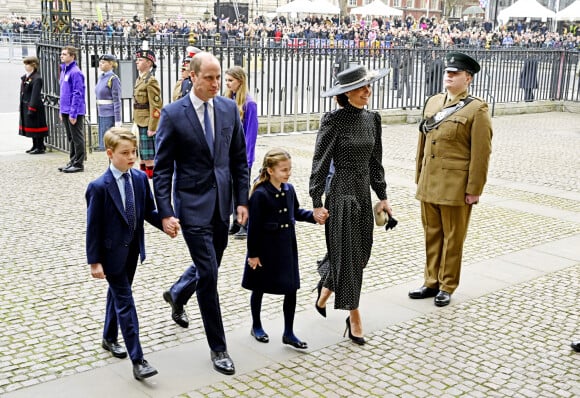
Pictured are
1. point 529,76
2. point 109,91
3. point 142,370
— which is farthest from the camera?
point 529,76

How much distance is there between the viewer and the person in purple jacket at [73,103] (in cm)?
1072

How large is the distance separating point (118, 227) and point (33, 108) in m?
8.55

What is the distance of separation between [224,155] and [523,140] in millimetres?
12075

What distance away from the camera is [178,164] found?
4.45 meters

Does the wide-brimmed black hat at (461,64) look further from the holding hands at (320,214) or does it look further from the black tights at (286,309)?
the black tights at (286,309)

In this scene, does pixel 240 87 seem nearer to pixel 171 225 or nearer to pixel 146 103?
pixel 146 103

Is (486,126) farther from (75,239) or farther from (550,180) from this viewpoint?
(550,180)

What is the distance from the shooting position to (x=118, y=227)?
14.2ft

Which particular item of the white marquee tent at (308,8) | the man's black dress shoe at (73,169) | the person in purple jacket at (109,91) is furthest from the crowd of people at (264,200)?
the white marquee tent at (308,8)

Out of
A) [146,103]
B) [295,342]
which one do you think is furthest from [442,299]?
[146,103]

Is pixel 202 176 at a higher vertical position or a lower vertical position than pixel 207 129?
lower

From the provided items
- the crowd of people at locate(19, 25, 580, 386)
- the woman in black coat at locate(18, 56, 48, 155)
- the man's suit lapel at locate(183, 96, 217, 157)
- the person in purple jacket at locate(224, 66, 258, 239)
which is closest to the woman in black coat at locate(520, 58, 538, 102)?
the woman in black coat at locate(18, 56, 48, 155)

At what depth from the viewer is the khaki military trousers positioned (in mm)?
5793

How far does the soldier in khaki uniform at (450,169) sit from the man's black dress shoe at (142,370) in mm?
2436
